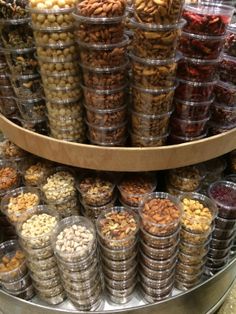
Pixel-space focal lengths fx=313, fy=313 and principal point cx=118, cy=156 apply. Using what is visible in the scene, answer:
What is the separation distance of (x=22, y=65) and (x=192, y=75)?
565 mm

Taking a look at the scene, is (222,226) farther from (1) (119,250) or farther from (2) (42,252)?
(2) (42,252)

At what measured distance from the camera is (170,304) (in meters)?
1.22

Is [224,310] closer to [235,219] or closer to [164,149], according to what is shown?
[235,219]

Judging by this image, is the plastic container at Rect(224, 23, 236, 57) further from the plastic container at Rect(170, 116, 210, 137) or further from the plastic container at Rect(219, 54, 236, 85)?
the plastic container at Rect(170, 116, 210, 137)

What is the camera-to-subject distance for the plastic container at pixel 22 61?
1034mm

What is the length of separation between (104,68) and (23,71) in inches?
12.4

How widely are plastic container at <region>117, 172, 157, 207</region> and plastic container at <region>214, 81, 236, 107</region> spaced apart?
40cm

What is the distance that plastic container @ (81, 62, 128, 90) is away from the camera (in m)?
0.95

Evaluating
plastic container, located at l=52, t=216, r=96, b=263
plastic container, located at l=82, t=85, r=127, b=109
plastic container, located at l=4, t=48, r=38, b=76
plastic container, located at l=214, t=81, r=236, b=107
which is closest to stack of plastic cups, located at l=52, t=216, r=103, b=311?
plastic container, located at l=52, t=216, r=96, b=263

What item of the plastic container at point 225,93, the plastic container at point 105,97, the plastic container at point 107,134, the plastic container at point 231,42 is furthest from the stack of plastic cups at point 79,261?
the plastic container at point 231,42

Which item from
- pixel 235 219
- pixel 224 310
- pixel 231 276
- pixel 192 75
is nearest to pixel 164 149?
pixel 192 75

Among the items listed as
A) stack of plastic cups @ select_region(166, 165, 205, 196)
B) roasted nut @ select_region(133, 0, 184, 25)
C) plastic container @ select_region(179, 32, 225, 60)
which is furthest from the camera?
stack of plastic cups @ select_region(166, 165, 205, 196)

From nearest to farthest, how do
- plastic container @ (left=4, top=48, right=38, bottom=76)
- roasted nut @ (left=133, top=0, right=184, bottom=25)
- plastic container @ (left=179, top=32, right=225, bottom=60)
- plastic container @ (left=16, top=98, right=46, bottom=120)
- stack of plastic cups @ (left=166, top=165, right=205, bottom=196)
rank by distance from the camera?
roasted nut @ (left=133, top=0, right=184, bottom=25)
plastic container @ (left=179, top=32, right=225, bottom=60)
plastic container @ (left=4, top=48, right=38, bottom=76)
plastic container @ (left=16, top=98, right=46, bottom=120)
stack of plastic cups @ (left=166, top=165, right=205, bottom=196)

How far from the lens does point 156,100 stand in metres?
0.98
